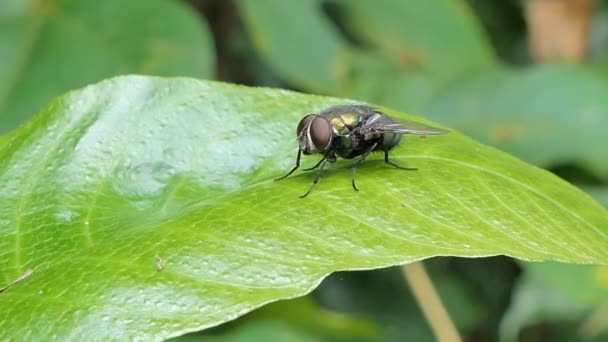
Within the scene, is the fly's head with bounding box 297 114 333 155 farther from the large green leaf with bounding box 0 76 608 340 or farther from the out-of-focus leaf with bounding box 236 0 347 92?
the out-of-focus leaf with bounding box 236 0 347 92

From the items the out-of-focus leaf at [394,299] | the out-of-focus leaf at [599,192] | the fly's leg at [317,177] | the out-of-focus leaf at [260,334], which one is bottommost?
the out-of-focus leaf at [394,299]

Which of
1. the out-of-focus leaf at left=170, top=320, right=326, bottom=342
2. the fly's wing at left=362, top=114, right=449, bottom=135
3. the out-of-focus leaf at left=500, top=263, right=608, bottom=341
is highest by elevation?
the fly's wing at left=362, top=114, right=449, bottom=135

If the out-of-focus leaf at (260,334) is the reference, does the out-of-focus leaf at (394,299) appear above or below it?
below

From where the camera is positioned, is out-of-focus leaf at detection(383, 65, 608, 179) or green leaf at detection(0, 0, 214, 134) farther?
out-of-focus leaf at detection(383, 65, 608, 179)

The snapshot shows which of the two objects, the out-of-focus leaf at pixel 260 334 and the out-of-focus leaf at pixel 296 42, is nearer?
the out-of-focus leaf at pixel 260 334

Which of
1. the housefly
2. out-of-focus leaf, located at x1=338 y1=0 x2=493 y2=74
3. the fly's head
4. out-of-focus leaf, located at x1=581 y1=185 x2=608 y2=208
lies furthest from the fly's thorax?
out-of-focus leaf, located at x1=338 y1=0 x2=493 y2=74

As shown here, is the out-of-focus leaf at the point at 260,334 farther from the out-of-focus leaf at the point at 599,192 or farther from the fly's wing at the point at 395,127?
the fly's wing at the point at 395,127

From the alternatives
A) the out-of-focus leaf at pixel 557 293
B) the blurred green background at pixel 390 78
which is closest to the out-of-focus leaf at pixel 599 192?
the blurred green background at pixel 390 78

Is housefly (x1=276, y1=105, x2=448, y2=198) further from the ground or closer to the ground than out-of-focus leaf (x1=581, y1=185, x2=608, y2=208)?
further from the ground
